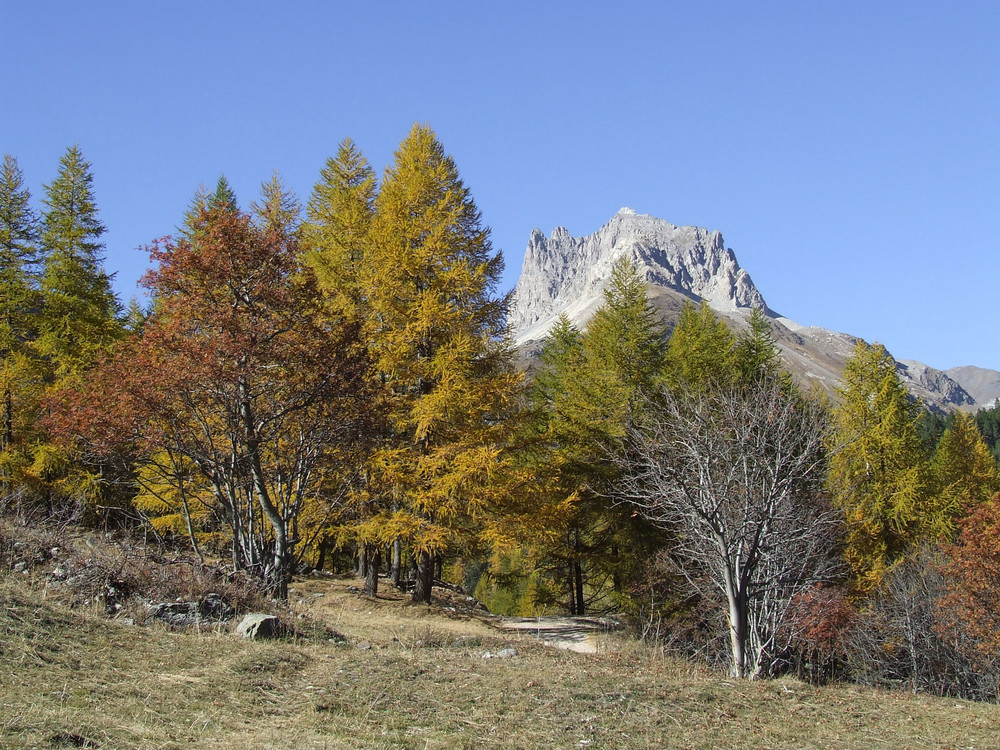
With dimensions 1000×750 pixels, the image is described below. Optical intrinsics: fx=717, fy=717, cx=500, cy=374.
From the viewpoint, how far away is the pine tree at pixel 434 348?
589 inches

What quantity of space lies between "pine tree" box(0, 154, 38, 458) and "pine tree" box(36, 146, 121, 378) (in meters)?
0.39

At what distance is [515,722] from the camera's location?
21.3 ft

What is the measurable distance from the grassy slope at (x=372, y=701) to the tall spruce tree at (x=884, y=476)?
12.2 m

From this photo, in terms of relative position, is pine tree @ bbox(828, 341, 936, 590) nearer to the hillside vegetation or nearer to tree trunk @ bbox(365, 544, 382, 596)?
the hillside vegetation

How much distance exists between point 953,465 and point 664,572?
919 inches

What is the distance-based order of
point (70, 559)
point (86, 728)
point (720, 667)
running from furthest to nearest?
point (720, 667)
point (70, 559)
point (86, 728)

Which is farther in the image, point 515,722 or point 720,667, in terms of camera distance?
point 720,667

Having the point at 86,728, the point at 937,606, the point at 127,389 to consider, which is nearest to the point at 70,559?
the point at 127,389

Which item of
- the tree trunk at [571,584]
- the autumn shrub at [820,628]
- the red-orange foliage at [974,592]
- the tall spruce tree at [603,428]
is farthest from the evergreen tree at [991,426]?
the tall spruce tree at [603,428]

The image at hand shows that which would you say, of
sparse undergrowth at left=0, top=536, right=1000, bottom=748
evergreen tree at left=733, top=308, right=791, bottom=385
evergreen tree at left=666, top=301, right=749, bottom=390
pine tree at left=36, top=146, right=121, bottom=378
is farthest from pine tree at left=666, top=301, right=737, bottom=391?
pine tree at left=36, top=146, right=121, bottom=378

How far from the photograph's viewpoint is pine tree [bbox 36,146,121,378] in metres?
19.9

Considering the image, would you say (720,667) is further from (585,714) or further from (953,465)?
(953,465)

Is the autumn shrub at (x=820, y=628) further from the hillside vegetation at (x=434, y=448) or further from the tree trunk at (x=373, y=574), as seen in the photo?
the tree trunk at (x=373, y=574)

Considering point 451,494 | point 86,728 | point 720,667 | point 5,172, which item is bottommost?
point 720,667
